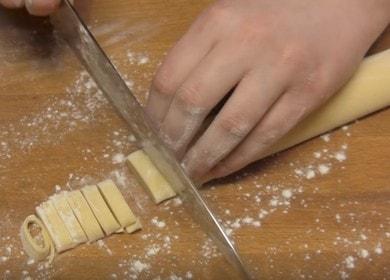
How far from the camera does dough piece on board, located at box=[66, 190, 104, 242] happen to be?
1396 mm

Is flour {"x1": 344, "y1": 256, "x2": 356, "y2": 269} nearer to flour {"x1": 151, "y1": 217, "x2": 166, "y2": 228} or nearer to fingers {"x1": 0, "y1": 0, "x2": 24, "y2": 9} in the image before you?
flour {"x1": 151, "y1": 217, "x2": 166, "y2": 228}

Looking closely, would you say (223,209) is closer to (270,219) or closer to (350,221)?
(270,219)

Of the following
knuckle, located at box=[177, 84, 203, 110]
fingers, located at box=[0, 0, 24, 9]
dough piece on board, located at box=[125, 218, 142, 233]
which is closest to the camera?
knuckle, located at box=[177, 84, 203, 110]

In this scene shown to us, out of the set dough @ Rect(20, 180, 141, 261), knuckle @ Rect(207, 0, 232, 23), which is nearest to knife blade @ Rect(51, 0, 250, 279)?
dough @ Rect(20, 180, 141, 261)

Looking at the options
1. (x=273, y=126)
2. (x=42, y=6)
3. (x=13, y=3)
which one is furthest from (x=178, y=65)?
(x=13, y=3)

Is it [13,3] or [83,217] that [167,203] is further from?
[13,3]

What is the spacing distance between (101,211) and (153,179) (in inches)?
5.2

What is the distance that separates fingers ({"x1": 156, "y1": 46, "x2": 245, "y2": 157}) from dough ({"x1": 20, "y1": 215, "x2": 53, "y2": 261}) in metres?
0.36

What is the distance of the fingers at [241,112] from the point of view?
1.32 meters

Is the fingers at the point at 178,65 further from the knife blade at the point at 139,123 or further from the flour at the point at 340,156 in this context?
the flour at the point at 340,156

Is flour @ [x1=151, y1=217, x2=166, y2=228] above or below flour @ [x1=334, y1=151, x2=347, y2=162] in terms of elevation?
above

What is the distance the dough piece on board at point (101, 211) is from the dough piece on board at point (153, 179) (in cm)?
10

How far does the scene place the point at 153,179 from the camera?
145cm

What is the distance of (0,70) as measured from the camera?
1645 millimetres
